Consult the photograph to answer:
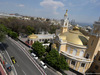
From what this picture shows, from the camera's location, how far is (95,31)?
19328mm

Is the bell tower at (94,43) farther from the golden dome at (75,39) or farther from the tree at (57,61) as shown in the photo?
the tree at (57,61)

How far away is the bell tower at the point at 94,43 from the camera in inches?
728

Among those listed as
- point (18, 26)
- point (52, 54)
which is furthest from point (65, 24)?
point (18, 26)

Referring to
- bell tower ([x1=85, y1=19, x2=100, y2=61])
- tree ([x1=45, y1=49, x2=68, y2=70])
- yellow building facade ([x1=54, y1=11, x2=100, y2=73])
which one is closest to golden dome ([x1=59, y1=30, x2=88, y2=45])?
yellow building facade ([x1=54, y1=11, x2=100, y2=73])

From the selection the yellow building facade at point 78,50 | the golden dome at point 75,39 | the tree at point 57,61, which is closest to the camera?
the tree at point 57,61

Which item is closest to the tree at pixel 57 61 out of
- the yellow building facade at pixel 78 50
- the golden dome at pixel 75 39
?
the yellow building facade at pixel 78 50

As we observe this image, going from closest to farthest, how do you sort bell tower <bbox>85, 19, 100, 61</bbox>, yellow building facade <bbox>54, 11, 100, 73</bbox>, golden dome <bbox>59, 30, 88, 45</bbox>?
bell tower <bbox>85, 19, 100, 61</bbox> → yellow building facade <bbox>54, 11, 100, 73</bbox> → golden dome <bbox>59, 30, 88, 45</bbox>

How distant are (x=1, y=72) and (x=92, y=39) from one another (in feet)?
88.4

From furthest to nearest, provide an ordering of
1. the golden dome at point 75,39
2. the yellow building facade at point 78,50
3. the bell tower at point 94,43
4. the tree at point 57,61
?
the golden dome at point 75,39 → the yellow building facade at point 78,50 → the tree at point 57,61 → the bell tower at point 94,43

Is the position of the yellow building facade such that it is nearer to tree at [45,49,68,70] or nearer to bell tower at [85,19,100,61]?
bell tower at [85,19,100,61]

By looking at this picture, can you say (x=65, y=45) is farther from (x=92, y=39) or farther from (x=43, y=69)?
(x=43, y=69)

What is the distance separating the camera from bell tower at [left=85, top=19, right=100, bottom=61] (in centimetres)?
1850

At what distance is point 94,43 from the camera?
63.2 feet

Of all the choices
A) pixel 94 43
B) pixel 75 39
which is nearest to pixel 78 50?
pixel 75 39
